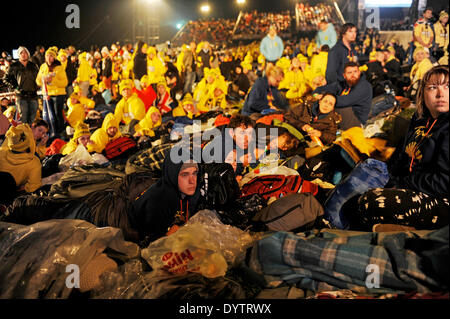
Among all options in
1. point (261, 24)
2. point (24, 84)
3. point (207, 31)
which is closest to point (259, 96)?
point (24, 84)

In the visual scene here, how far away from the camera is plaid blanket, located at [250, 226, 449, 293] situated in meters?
1.64

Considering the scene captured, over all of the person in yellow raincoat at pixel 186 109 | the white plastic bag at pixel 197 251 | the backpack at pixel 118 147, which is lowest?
the white plastic bag at pixel 197 251

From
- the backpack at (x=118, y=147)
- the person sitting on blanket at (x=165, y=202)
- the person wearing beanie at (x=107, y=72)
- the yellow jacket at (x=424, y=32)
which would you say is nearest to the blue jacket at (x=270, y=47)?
the yellow jacket at (x=424, y=32)

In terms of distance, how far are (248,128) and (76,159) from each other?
2.05 metres

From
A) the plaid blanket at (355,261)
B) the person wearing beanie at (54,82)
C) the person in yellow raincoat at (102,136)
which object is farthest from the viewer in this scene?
the person wearing beanie at (54,82)

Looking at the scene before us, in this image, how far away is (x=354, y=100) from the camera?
4867 mm

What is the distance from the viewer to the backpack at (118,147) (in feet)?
15.1

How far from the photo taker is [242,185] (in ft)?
11.1

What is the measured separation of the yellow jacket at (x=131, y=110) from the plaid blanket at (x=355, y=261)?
4.92 m

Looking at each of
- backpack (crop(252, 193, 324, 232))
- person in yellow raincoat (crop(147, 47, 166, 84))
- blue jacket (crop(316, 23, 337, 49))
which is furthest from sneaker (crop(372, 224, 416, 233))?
blue jacket (crop(316, 23, 337, 49))

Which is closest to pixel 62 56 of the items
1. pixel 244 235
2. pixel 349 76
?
pixel 349 76

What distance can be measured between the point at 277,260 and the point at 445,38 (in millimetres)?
10017

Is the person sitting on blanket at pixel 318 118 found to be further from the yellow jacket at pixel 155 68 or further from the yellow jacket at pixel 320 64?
the yellow jacket at pixel 155 68

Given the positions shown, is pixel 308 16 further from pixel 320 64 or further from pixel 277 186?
pixel 277 186
